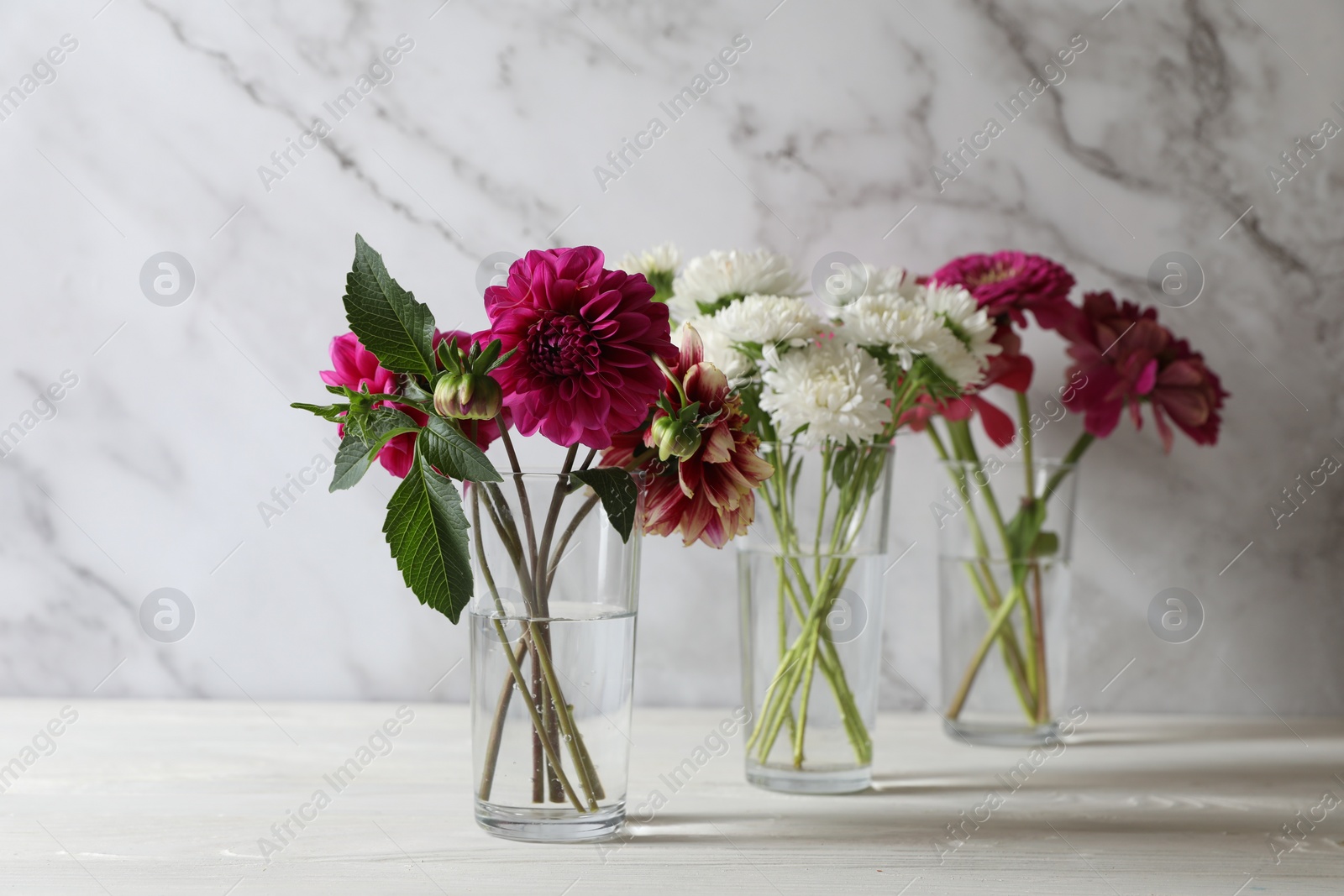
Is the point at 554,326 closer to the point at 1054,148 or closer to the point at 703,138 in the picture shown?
the point at 703,138

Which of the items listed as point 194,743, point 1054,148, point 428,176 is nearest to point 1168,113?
point 1054,148

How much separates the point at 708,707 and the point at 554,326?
0.56 m

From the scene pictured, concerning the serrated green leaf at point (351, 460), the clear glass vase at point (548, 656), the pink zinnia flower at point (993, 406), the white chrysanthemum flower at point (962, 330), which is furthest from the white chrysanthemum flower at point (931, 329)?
the serrated green leaf at point (351, 460)

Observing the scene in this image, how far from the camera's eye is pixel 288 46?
38.8 inches

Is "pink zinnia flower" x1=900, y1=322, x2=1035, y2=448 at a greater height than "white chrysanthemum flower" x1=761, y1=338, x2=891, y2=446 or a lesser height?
greater

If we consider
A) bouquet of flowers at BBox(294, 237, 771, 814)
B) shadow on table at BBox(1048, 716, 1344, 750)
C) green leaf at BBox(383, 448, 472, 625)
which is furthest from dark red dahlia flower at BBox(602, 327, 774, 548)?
shadow on table at BBox(1048, 716, 1344, 750)

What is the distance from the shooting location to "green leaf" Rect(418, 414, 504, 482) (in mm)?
558

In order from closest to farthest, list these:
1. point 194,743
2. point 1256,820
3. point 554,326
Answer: point 554,326, point 1256,820, point 194,743

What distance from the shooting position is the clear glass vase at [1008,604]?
91 cm

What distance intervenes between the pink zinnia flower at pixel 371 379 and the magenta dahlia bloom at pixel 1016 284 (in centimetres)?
46

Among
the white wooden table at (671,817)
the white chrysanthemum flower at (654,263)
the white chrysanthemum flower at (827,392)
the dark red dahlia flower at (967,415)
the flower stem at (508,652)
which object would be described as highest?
the white chrysanthemum flower at (654,263)

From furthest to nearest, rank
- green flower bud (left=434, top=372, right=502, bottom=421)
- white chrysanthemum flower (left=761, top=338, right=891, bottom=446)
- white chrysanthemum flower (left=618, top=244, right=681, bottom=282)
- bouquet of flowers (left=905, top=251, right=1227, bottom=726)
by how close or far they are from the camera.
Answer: bouquet of flowers (left=905, top=251, right=1227, bottom=726), white chrysanthemum flower (left=618, top=244, right=681, bottom=282), white chrysanthemum flower (left=761, top=338, right=891, bottom=446), green flower bud (left=434, top=372, right=502, bottom=421)

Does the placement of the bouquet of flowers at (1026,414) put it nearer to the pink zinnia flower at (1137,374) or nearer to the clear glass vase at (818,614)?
the pink zinnia flower at (1137,374)

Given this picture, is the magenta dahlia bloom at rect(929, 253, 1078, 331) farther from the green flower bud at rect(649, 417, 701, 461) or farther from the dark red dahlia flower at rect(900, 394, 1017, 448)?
the green flower bud at rect(649, 417, 701, 461)
